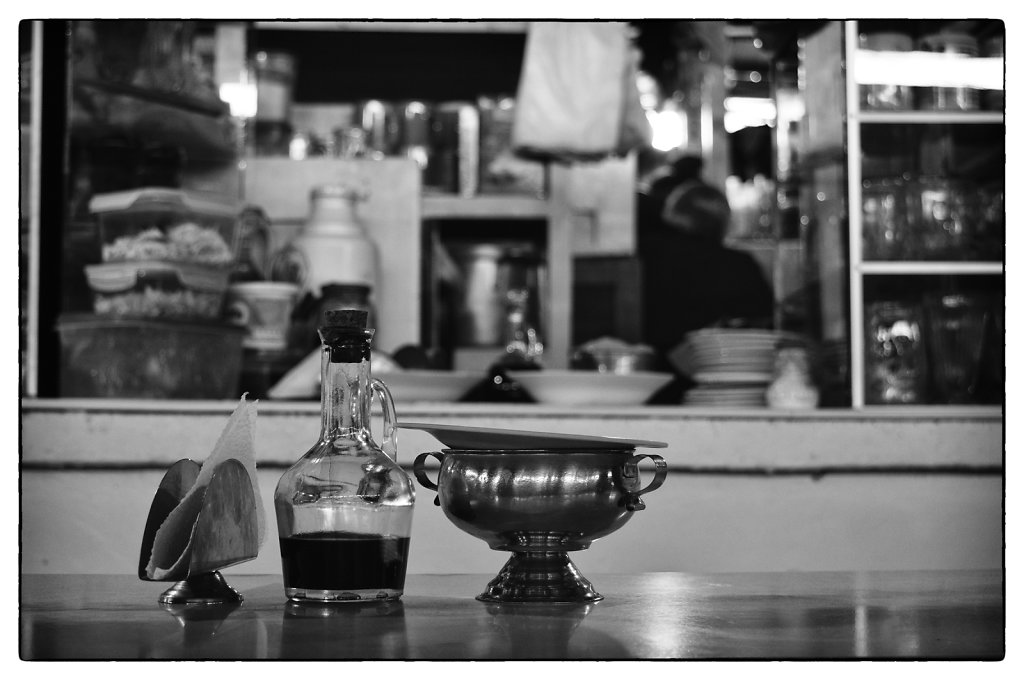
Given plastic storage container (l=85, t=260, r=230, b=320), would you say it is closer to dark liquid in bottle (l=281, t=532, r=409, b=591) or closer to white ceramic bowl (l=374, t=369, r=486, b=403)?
white ceramic bowl (l=374, t=369, r=486, b=403)

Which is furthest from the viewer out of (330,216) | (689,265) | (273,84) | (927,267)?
(689,265)

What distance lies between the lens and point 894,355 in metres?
2.33

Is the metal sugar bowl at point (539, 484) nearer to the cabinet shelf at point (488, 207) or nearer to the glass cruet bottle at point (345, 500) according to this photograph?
the glass cruet bottle at point (345, 500)

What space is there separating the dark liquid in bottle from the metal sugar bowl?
6cm

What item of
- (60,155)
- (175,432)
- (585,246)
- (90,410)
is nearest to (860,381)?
(585,246)

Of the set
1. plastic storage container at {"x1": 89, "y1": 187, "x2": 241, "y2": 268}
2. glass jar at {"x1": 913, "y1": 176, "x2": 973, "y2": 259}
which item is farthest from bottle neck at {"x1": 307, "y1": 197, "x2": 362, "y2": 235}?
glass jar at {"x1": 913, "y1": 176, "x2": 973, "y2": 259}

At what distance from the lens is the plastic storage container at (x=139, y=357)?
7.13 ft

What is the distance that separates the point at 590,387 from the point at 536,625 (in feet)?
4.51

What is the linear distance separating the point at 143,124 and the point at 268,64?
2.59 feet

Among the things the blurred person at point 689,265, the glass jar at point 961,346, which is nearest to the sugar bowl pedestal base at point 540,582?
the glass jar at point 961,346

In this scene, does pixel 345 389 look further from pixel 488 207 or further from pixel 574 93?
pixel 488 207

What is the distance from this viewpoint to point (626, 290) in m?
3.20

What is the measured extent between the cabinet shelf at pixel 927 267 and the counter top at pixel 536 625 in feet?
4.07

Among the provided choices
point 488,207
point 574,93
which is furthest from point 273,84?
point 574,93
